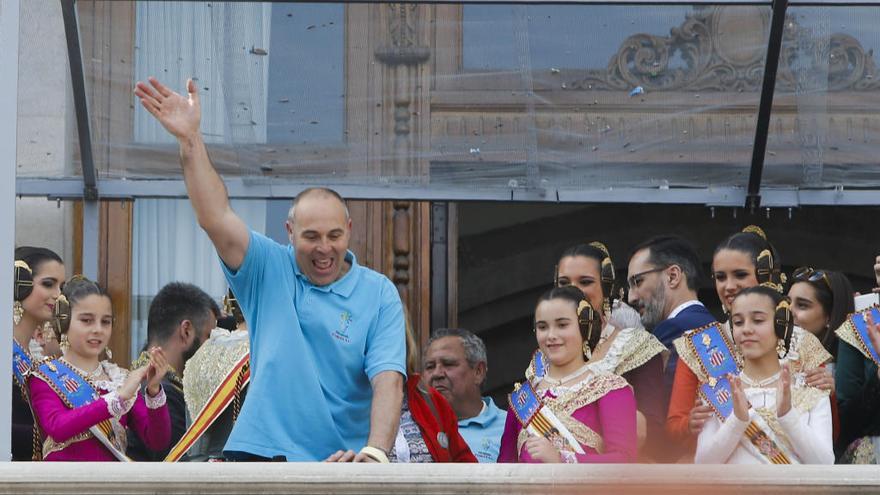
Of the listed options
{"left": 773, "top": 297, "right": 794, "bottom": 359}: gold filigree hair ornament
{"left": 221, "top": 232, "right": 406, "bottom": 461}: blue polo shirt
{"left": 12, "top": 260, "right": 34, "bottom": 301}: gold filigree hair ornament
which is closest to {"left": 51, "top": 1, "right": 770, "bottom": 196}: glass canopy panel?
{"left": 12, "top": 260, "right": 34, "bottom": 301}: gold filigree hair ornament

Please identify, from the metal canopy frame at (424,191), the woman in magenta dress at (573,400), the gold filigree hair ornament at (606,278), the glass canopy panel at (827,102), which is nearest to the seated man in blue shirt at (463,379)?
the metal canopy frame at (424,191)

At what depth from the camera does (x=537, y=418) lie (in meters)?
5.41

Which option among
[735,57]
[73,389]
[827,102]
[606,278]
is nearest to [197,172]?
[73,389]

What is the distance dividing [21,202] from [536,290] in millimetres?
4308

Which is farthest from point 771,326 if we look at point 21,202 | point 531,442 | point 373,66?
point 21,202

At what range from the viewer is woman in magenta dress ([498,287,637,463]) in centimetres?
529

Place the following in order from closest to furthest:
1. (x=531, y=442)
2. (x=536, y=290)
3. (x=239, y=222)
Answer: (x=239, y=222), (x=531, y=442), (x=536, y=290)

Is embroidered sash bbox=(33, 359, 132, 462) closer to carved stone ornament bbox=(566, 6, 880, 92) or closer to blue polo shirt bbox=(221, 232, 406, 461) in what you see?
blue polo shirt bbox=(221, 232, 406, 461)

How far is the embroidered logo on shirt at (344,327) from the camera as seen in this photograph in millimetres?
4906

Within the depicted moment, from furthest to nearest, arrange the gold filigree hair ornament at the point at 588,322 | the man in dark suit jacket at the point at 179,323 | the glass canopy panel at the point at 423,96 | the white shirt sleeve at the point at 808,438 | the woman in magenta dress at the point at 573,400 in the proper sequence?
1. the glass canopy panel at the point at 423,96
2. the man in dark suit jacket at the point at 179,323
3. the gold filigree hair ornament at the point at 588,322
4. the woman in magenta dress at the point at 573,400
5. the white shirt sleeve at the point at 808,438

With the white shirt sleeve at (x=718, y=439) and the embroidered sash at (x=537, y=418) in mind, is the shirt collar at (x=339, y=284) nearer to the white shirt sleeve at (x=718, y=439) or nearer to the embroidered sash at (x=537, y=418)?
the embroidered sash at (x=537, y=418)

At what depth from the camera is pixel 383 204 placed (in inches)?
349

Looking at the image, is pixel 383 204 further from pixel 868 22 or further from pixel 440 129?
pixel 868 22

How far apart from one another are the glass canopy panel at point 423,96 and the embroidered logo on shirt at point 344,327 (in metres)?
2.24
